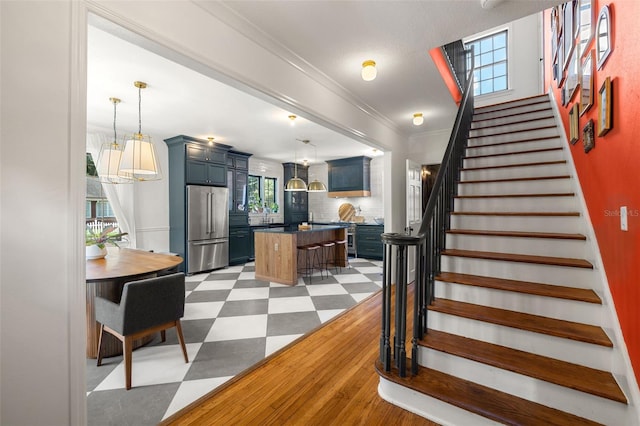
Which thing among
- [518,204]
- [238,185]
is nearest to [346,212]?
[238,185]

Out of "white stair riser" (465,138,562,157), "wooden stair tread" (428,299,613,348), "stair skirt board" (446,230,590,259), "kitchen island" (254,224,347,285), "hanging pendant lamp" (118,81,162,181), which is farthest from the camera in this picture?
"kitchen island" (254,224,347,285)

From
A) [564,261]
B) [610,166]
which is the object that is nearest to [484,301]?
[564,261]

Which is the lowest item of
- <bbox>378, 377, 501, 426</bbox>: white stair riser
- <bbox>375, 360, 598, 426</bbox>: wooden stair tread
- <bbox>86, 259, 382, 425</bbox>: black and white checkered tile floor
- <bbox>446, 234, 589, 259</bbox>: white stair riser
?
<bbox>86, 259, 382, 425</bbox>: black and white checkered tile floor

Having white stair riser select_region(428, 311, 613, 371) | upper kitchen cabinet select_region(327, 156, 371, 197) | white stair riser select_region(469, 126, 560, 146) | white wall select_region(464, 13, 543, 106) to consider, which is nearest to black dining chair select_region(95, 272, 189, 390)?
white stair riser select_region(428, 311, 613, 371)

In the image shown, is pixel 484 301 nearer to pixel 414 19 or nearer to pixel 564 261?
pixel 564 261

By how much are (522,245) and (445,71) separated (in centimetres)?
211

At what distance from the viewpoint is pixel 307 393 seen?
1890mm

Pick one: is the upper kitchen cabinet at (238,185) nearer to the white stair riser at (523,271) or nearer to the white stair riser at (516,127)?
the white stair riser at (516,127)

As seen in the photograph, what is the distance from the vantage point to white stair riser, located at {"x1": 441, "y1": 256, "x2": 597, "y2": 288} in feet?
6.38

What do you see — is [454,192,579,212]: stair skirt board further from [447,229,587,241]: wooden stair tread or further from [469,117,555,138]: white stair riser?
[469,117,555,138]: white stair riser

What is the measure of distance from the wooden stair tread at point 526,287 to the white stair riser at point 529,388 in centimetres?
58

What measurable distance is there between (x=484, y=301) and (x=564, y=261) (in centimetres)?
66

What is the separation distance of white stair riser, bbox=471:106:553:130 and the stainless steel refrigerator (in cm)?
492

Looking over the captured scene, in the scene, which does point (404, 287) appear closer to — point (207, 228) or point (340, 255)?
point (340, 255)
